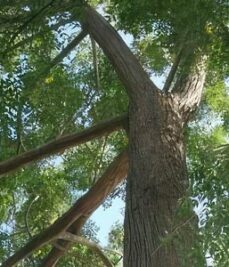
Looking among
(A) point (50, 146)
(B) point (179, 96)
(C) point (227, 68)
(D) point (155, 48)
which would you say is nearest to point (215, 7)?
(B) point (179, 96)

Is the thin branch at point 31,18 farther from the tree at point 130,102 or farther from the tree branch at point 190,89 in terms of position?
the tree branch at point 190,89

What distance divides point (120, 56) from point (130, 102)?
0.71 meters

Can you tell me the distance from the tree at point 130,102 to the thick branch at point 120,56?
0.04ft

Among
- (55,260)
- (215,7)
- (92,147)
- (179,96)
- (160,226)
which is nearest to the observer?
(160,226)

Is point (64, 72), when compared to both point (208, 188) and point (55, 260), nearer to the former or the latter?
point (55, 260)

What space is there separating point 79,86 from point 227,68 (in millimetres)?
2569

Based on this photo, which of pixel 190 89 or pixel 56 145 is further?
pixel 190 89

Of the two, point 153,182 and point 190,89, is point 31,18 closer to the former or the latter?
point 190,89

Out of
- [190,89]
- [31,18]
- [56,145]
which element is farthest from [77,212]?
[31,18]

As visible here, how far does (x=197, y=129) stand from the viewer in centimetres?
1021

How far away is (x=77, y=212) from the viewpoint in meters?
8.20

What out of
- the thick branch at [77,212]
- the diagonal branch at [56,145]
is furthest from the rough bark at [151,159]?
the thick branch at [77,212]

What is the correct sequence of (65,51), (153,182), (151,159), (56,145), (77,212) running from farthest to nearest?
(77,212), (65,51), (56,145), (151,159), (153,182)

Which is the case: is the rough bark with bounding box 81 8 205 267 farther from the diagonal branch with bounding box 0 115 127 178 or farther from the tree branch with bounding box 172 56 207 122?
the diagonal branch with bounding box 0 115 127 178
